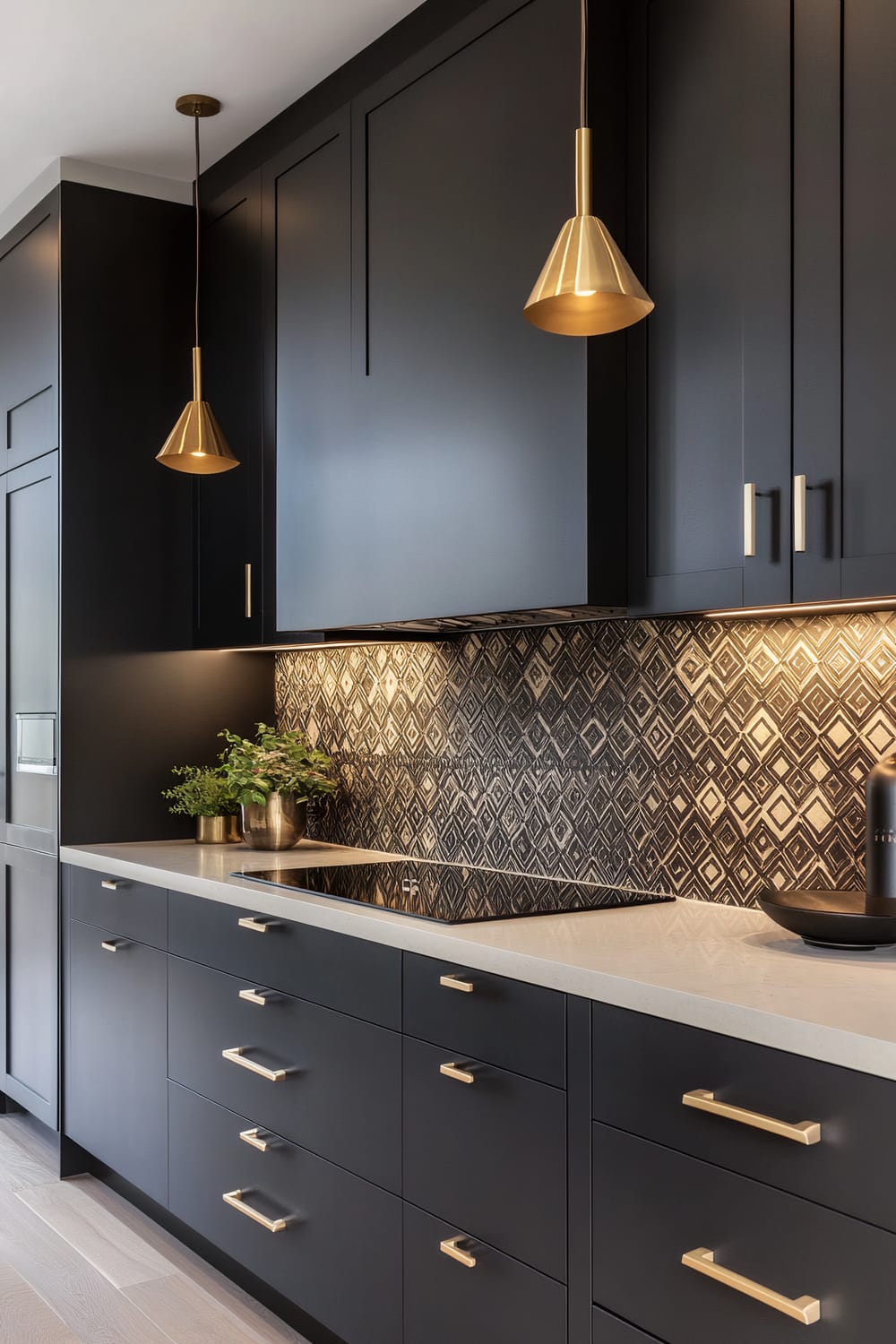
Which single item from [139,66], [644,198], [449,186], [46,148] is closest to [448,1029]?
A: [644,198]

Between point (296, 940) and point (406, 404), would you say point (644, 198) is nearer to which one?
point (406, 404)

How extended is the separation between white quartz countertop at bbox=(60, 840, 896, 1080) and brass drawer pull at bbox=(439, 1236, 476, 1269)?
0.43 metres

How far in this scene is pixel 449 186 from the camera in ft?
8.14

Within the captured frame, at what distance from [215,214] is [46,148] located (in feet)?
1.57

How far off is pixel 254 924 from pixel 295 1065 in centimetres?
29

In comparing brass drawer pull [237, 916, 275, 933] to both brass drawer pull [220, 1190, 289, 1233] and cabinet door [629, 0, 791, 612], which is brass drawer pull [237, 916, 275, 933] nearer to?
brass drawer pull [220, 1190, 289, 1233]

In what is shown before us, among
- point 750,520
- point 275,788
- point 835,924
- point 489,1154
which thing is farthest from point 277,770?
point 835,924

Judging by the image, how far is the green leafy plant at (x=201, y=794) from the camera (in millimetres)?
3453

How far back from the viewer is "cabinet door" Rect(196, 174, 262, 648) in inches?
129

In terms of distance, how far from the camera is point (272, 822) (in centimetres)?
325

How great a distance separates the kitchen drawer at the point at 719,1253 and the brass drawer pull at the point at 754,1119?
0.07 meters

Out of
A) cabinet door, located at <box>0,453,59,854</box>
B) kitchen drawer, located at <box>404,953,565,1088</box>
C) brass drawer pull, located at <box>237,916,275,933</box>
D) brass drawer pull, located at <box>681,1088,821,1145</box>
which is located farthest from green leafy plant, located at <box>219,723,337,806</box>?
brass drawer pull, located at <box>681,1088,821,1145</box>

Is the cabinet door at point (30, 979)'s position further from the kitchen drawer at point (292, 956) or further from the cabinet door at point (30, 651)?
the kitchen drawer at point (292, 956)

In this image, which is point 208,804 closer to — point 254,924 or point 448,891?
point 254,924
